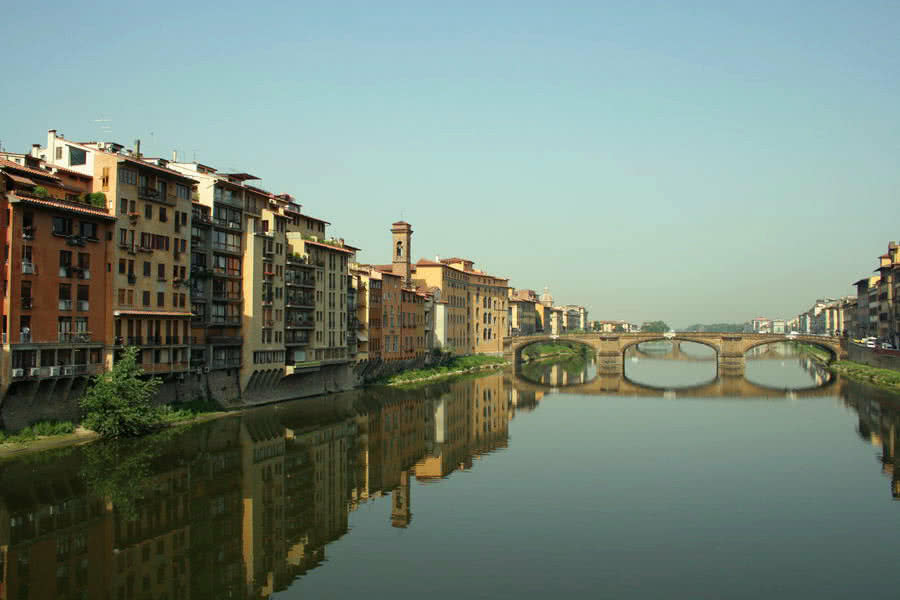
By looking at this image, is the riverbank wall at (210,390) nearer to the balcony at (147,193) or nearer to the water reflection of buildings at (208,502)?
the water reflection of buildings at (208,502)

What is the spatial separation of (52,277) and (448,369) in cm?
7519

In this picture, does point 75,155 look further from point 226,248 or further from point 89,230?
point 226,248

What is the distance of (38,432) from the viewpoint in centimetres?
4469

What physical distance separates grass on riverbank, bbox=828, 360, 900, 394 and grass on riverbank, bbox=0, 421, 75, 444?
82516mm

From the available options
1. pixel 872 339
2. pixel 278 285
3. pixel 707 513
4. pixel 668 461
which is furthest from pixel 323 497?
pixel 872 339

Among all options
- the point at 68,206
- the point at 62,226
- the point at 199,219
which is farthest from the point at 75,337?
the point at 199,219

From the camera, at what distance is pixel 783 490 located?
4006 centimetres

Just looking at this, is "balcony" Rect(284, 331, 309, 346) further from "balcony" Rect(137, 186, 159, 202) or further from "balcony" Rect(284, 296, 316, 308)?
"balcony" Rect(137, 186, 159, 202)

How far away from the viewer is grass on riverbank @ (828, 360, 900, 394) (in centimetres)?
8921

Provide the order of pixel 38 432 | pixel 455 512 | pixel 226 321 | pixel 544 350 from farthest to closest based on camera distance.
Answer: pixel 544 350
pixel 226 321
pixel 38 432
pixel 455 512

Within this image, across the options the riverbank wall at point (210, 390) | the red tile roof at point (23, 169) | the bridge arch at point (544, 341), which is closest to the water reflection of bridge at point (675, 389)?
the riverbank wall at point (210, 390)

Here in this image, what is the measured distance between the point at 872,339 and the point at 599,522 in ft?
349

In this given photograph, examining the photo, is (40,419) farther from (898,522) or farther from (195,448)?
(898,522)

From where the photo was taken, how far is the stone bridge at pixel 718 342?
129250mm
